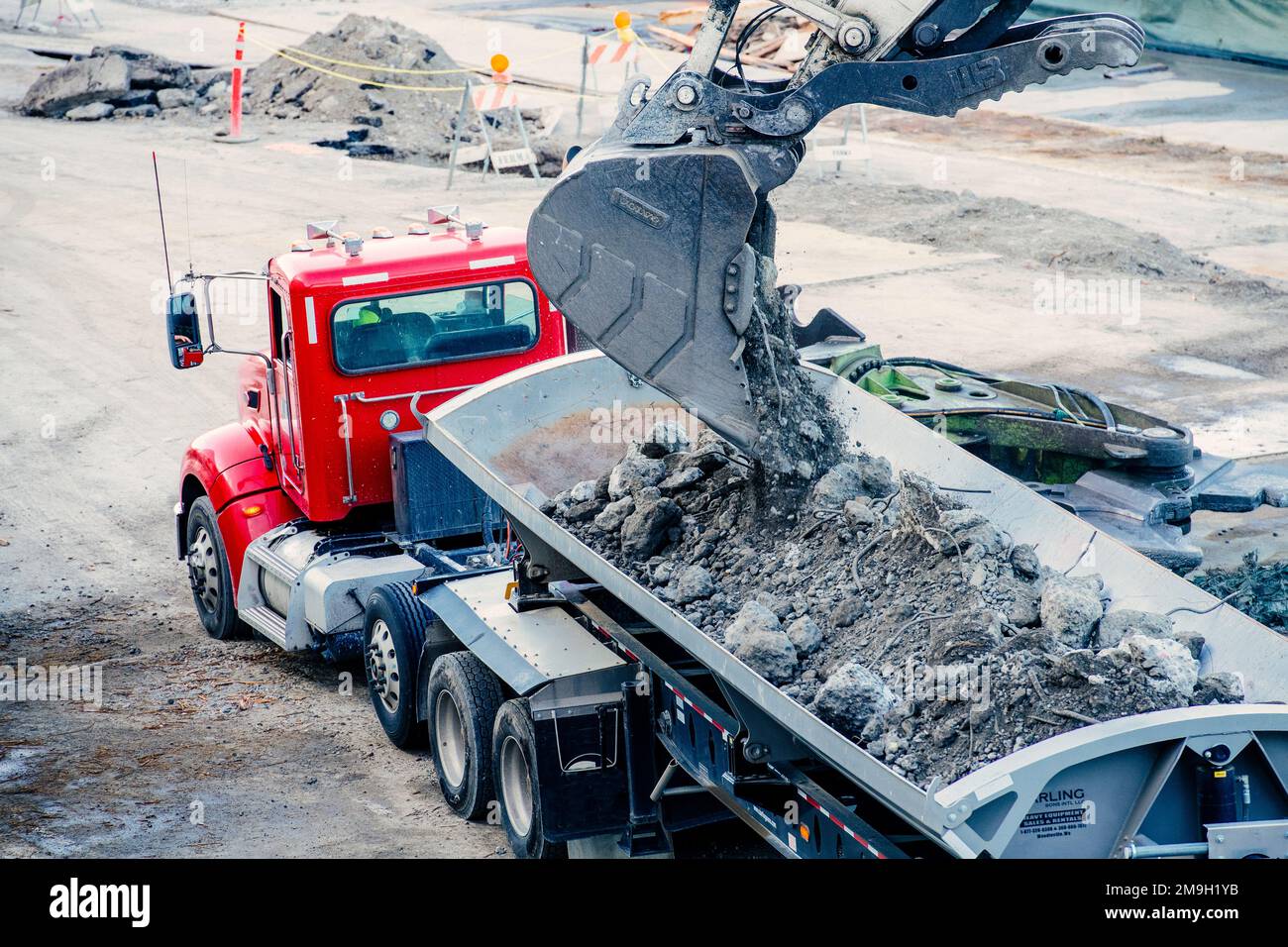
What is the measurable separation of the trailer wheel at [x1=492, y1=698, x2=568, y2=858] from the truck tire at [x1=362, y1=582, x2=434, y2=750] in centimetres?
93

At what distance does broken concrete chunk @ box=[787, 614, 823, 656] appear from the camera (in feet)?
18.9

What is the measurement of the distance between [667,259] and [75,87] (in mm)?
22701

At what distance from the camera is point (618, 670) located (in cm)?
664

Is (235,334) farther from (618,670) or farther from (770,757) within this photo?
(770,757)

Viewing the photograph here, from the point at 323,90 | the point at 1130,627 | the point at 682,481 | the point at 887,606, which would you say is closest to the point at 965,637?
the point at 887,606

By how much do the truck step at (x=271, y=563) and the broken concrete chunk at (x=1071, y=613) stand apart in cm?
443

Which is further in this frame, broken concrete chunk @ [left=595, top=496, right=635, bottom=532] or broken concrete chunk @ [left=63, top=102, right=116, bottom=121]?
broken concrete chunk @ [left=63, top=102, right=116, bottom=121]

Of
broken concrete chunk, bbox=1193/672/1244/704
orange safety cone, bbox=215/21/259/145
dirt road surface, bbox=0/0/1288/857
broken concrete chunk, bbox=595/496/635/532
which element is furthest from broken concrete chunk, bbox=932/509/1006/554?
orange safety cone, bbox=215/21/259/145

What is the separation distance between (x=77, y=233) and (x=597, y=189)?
15084 millimetres

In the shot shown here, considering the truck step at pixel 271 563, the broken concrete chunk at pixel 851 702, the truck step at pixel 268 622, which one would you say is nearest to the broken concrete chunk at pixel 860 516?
the broken concrete chunk at pixel 851 702

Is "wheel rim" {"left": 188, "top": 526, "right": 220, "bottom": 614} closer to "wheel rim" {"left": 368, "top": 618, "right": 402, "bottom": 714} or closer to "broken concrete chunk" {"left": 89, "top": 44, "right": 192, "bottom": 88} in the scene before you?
"wheel rim" {"left": 368, "top": 618, "right": 402, "bottom": 714}

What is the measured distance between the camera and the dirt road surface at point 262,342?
782cm

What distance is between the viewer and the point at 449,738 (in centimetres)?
764

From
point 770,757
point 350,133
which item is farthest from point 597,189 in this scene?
point 350,133
